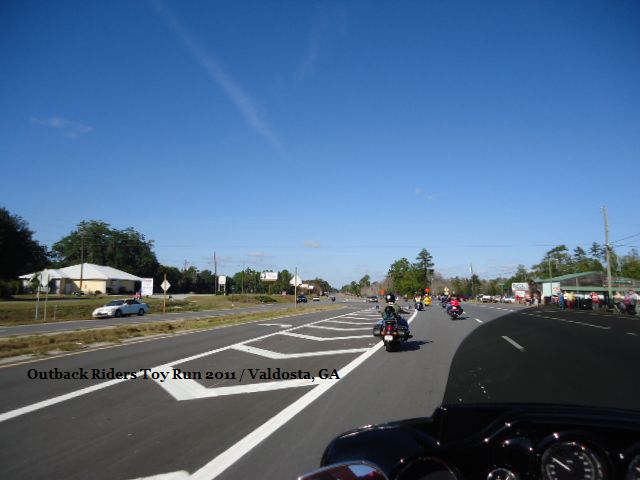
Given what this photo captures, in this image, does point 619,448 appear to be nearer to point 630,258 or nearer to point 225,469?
point 225,469

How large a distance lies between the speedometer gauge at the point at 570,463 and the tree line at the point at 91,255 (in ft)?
213

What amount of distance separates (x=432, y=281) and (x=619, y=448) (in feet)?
446

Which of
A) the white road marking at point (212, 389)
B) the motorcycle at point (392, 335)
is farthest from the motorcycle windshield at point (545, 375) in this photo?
the white road marking at point (212, 389)

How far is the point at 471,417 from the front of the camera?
2992mm

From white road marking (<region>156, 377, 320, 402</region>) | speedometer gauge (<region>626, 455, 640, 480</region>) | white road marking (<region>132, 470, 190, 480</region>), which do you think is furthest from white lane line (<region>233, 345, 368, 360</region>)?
speedometer gauge (<region>626, 455, 640, 480</region>)

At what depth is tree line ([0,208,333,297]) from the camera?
178ft

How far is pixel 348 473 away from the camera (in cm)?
238

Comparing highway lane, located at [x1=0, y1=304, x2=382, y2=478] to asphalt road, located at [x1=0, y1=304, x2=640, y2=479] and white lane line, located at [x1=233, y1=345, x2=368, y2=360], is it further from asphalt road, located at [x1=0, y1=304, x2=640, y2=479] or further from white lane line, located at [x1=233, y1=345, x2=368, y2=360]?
white lane line, located at [x1=233, y1=345, x2=368, y2=360]

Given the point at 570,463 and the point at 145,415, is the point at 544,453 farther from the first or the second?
the point at 145,415

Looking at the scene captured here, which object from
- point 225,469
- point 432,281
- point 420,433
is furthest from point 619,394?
point 432,281

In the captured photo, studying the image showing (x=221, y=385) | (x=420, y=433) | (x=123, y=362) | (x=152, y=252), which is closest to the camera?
(x=420, y=433)

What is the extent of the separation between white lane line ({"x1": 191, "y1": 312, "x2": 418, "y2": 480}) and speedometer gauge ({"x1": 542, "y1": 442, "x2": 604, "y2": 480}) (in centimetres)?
288

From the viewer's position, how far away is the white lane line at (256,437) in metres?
3.96

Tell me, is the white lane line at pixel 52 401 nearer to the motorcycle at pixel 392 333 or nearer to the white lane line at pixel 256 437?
the white lane line at pixel 256 437
